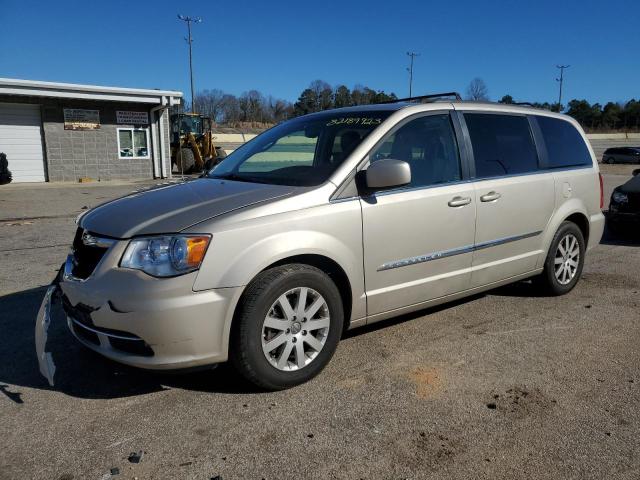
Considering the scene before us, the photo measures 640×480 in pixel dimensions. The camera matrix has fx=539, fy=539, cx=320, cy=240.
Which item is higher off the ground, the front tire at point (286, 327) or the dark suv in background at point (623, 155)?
the dark suv in background at point (623, 155)

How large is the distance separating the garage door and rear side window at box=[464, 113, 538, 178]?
19.9 meters

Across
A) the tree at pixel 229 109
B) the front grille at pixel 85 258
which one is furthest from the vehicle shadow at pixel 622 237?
the tree at pixel 229 109

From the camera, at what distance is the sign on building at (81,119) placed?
67.5 ft

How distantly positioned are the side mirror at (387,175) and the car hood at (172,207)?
516 millimetres

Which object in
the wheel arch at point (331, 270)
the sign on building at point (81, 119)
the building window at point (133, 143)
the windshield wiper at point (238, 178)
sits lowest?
the wheel arch at point (331, 270)

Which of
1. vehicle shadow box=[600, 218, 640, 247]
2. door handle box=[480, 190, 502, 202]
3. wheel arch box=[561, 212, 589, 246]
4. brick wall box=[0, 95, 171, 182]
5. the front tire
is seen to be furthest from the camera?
brick wall box=[0, 95, 171, 182]

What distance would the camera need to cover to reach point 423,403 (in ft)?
10.6

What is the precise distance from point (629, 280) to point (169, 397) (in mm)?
5229

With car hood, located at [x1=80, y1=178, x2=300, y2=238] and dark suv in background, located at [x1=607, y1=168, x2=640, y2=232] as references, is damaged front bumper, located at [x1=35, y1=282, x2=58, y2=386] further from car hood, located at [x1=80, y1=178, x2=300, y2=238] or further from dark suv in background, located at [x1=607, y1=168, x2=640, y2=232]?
dark suv in background, located at [x1=607, y1=168, x2=640, y2=232]

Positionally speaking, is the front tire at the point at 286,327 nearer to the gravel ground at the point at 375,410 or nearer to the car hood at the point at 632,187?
the gravel ground at the point at 375,410

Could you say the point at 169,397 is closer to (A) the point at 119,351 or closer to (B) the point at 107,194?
(A) the point at 119,351

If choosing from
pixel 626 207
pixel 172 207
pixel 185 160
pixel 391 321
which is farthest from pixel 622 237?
pixel 185 160

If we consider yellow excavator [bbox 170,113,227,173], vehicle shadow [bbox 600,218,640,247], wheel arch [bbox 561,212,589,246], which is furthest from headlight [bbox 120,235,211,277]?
yellow excavator [bbox 170,113,227,173]

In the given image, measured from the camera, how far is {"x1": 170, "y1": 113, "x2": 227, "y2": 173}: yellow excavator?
23.6 metres
